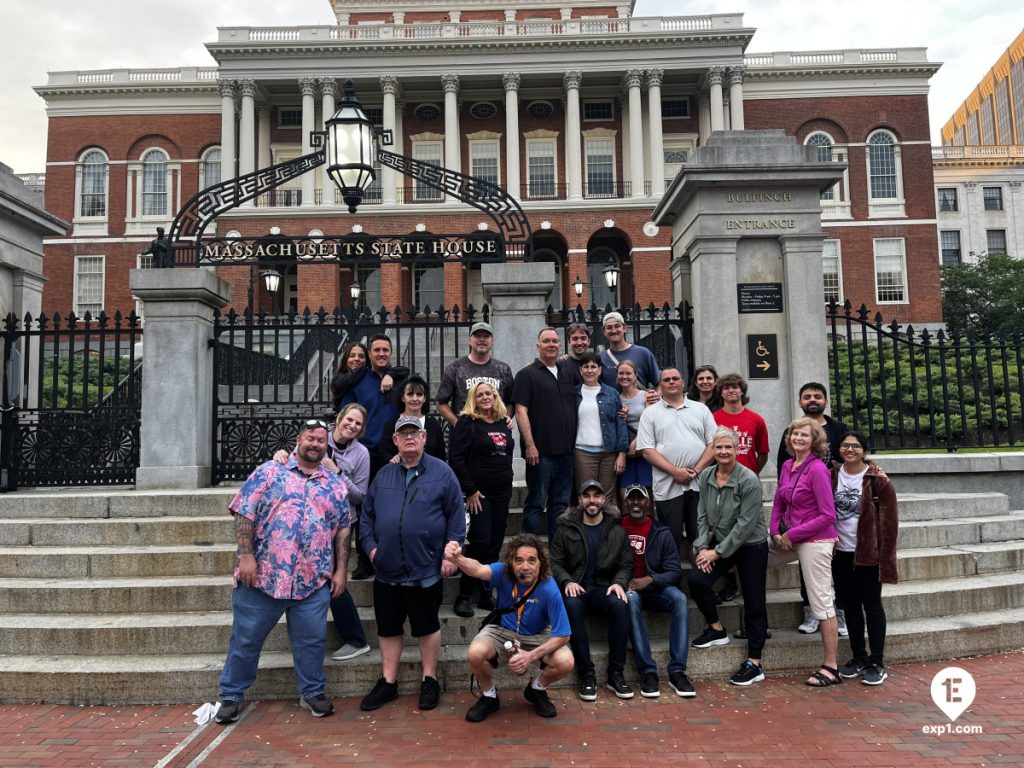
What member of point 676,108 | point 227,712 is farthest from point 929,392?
point 676,108

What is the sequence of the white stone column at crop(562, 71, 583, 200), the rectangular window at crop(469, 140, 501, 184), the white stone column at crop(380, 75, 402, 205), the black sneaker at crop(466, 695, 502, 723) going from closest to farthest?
the black sneaker at crop(466, 695, 502, 723)
the white stone column at crop(380, 75, 402, 205)
the white stone column at crop(562, 71, 583, 200)
the rectangular window at crop(469, 140, 501, 184)

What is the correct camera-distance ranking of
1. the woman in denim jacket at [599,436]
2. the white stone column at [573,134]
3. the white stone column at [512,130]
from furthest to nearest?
the white stone column at [512,130], the white stone column at [573,134], the woman in denim jacket at [599,436]

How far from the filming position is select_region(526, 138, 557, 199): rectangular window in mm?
44844

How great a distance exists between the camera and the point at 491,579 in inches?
191

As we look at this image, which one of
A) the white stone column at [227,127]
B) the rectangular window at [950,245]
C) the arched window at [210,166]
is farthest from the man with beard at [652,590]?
the rectangular window at [950,245]

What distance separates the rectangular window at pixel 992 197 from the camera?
57.5 meters

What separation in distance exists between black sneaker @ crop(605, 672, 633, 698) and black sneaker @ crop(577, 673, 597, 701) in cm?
14

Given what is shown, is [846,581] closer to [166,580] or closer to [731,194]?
[731,194]

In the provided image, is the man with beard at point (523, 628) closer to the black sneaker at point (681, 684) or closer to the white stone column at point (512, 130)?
the black sneaker at point (681, 684)

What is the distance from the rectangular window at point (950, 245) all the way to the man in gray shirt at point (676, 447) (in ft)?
197

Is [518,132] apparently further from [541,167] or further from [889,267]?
[889,267]

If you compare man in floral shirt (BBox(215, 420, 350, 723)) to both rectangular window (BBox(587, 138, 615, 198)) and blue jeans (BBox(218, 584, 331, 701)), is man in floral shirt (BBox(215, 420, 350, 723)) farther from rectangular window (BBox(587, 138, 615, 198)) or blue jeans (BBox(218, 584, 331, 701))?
rectangular window (BBox(587, 138, 615, 198))

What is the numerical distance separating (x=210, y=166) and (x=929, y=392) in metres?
45.8

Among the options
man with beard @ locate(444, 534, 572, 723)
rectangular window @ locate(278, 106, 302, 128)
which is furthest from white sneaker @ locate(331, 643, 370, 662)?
rectangular window @ locate(278, 106, 302, 128)
